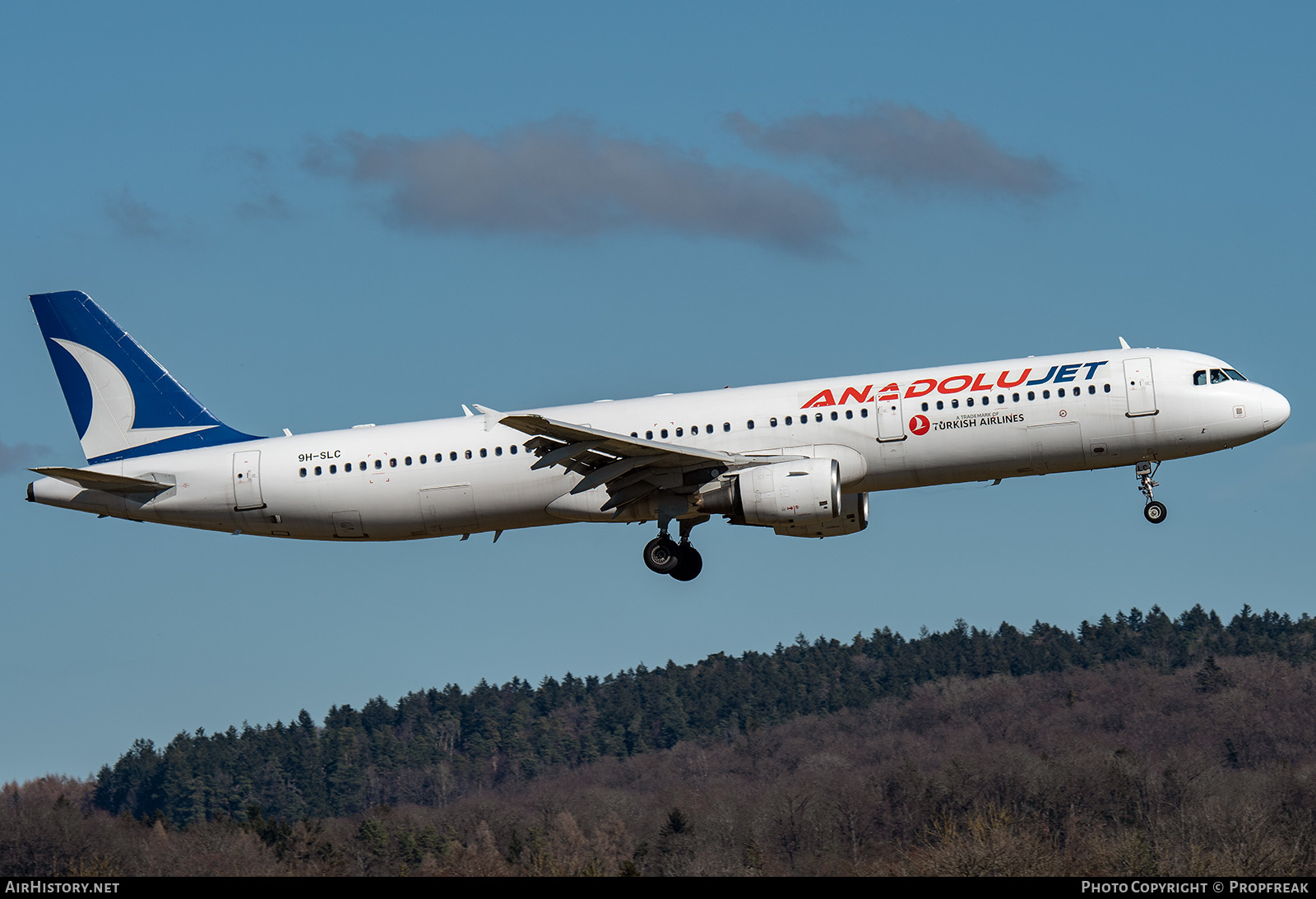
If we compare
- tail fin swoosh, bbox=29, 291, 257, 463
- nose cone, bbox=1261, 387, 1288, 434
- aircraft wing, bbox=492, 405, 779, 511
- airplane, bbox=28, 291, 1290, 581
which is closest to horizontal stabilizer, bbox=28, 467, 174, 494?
airplane, bbox=28, 291, 1290, 581

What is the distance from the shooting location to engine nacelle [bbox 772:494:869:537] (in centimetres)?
4538

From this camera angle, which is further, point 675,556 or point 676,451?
point 675,556

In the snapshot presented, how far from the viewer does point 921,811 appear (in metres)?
102

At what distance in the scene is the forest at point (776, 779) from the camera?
87000 mm

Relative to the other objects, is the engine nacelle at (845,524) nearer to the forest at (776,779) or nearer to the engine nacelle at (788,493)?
the engine nacelle at (788,493)

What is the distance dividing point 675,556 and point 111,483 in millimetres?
16720

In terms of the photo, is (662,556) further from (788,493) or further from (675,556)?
(788,493)

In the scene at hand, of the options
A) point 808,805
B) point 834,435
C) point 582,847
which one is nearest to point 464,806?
point 582,847

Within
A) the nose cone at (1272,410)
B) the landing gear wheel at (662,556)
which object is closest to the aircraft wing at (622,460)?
the landing gear wheel at (662,556)

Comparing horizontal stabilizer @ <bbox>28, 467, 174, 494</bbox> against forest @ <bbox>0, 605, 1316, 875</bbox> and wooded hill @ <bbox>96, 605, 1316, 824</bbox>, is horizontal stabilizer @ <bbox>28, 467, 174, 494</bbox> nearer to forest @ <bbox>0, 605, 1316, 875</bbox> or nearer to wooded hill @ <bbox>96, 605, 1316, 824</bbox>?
forest @ <bbox>0, 605, 1316, 875</bbox>

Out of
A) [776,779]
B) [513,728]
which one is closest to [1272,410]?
[776,779]

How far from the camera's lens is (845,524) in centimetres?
4638

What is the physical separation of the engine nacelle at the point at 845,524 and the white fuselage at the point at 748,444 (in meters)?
2.44

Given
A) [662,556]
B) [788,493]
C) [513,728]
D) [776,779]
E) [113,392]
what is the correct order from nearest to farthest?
[788,493] → [662,556] → [113,392] → [776,779] → [513,728]
